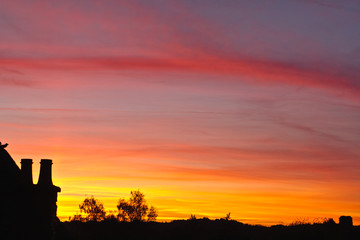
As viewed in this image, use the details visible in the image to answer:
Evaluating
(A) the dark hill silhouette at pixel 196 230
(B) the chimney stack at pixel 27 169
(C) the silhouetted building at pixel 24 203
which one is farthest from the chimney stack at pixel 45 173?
(A) the dark hill silhouette at pixel 196 230

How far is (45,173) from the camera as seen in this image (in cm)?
3391

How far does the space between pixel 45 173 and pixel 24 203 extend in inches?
112

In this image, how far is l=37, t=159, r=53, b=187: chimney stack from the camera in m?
33.2

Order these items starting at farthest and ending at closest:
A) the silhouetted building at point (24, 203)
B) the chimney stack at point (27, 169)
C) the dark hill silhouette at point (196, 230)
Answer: the dark hill silhouette at point (196, 230), the chimney stack at point (27, 169), the silhouetted building at point (24, 203)

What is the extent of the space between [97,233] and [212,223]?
462 inches

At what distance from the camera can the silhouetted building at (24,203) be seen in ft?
101

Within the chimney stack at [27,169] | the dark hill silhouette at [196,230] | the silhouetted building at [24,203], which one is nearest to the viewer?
the silhouetted building at [24,203]

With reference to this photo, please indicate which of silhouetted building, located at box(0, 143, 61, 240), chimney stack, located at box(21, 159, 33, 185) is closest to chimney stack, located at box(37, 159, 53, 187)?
silhouetted building, located at box(0, 143, 61, 240)

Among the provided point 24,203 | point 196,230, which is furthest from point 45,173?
point 196,230

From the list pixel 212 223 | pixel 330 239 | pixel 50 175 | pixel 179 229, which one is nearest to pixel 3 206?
pixel 50 175

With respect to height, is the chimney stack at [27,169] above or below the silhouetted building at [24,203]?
above

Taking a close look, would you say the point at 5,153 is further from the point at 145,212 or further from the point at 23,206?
the point at 145,212

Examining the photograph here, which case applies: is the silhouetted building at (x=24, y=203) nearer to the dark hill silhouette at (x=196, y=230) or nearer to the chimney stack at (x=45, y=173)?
the chimney stack at (x=45, y=173)

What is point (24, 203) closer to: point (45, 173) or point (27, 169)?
point (27, 169)
